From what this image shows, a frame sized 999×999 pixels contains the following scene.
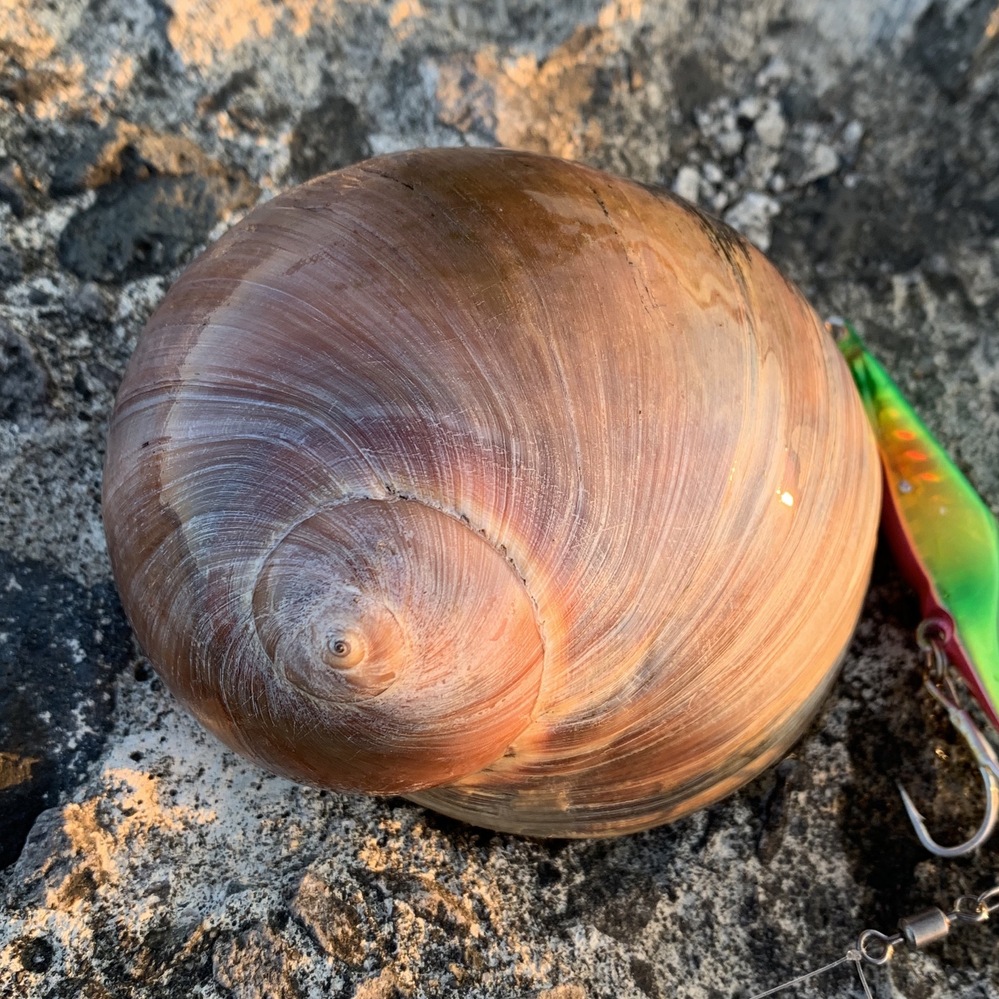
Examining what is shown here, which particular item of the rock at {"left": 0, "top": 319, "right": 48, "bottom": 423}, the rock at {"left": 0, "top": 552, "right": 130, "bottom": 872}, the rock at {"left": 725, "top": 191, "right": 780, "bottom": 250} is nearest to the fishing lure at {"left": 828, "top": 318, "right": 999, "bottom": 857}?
the rock at {"left": 725, "top": 191, "right": 780, "bottom": 250}

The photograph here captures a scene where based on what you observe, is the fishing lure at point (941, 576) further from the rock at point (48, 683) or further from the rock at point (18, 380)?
the rock at point (18, 380)

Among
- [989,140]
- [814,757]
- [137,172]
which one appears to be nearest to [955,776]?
[814,757]

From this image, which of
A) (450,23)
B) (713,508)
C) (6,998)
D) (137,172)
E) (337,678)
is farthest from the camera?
(450,23)

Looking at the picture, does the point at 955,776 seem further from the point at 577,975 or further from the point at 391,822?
the point at 391,822

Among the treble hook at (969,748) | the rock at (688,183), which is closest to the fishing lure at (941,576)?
the treble hook at (969,748)

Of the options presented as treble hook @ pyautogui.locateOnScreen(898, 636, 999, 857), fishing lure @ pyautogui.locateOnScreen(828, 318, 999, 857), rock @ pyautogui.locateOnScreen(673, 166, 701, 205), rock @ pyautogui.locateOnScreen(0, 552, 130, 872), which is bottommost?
rock @ pyautogui.locateOnScreen(0, 552, 130, 872)

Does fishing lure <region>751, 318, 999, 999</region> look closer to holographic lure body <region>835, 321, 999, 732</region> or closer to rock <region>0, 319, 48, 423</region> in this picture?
holographic lure body <region>835, 321, 999, 732</region>
